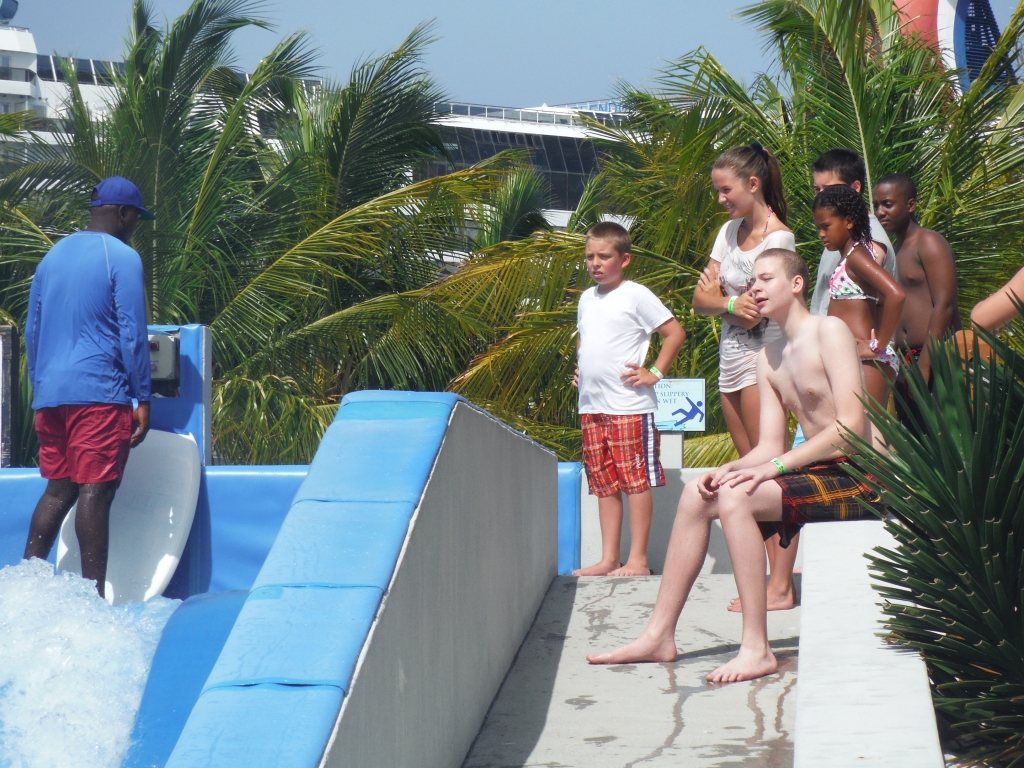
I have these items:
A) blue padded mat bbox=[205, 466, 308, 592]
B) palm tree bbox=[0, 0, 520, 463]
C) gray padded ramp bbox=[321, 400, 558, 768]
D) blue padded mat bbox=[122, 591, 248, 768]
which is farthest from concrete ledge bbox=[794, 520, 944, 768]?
palm tree bbox=[0, 0, 520, 463]

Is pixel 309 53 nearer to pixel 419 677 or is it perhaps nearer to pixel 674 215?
pixel 674 215

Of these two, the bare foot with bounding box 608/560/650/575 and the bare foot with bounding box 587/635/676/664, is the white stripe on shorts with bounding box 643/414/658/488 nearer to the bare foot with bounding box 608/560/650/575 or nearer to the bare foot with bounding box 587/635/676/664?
the bare foot with bounding box 608/560/650/575

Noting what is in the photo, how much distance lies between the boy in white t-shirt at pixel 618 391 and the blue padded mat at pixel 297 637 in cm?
348

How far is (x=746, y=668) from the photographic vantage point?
3598mm

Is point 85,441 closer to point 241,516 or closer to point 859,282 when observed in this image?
point 241,516

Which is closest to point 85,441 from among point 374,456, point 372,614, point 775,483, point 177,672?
point 177,672

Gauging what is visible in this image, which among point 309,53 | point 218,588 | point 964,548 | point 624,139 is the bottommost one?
point 218,588

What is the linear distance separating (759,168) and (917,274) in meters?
0.91

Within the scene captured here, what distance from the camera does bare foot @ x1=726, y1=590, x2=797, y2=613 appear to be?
4543mm

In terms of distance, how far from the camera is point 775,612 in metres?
4.50

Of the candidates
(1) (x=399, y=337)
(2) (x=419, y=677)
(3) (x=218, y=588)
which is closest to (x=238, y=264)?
(1) (x=399, y=337)

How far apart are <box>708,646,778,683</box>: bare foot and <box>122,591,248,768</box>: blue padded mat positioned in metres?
1.62

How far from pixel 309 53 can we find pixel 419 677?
11906mm

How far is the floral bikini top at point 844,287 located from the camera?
15.4ft
